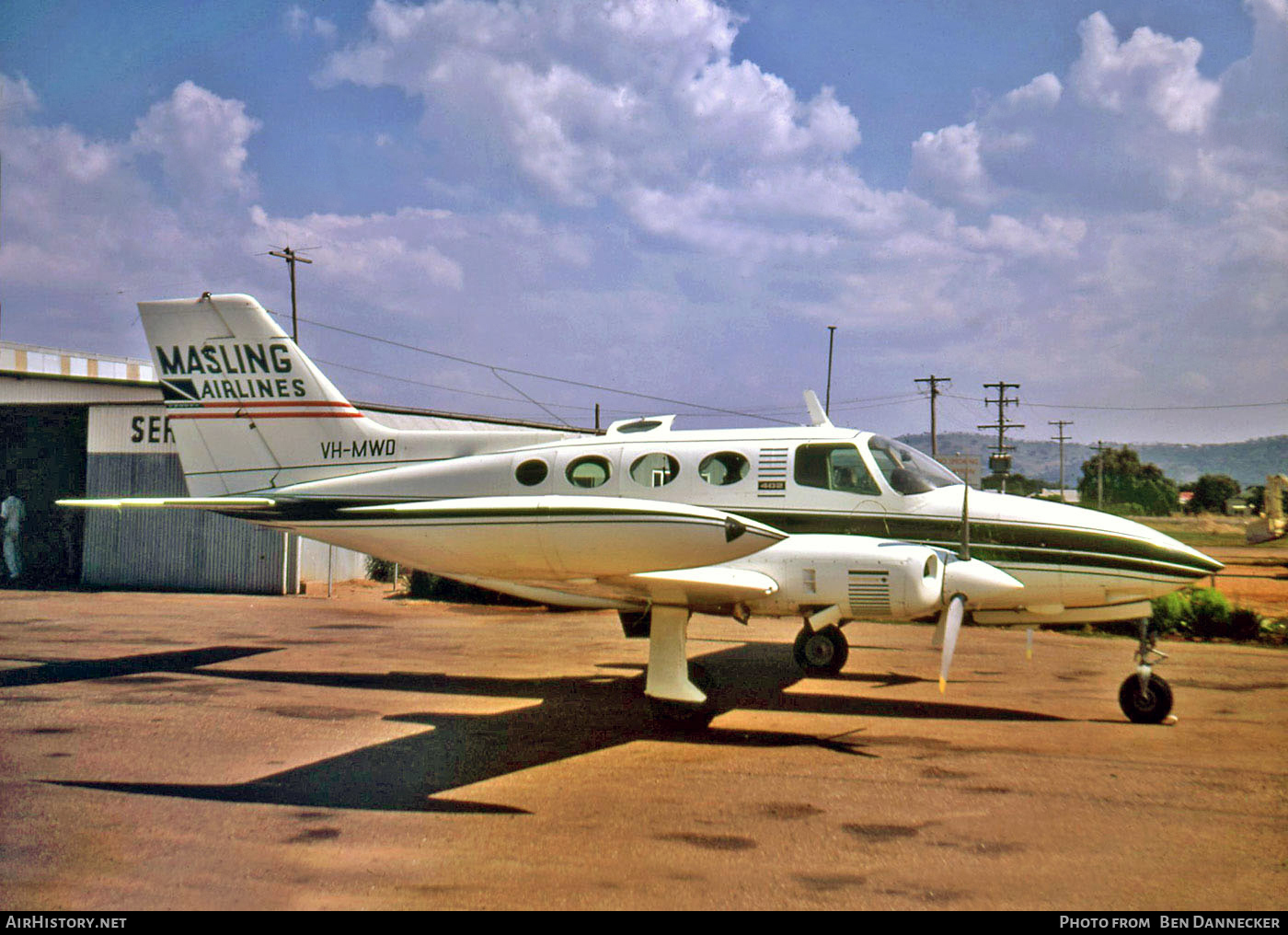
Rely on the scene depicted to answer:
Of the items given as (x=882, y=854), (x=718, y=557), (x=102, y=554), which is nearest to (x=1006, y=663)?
(x=718, y=557)

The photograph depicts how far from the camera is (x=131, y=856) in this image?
5.47m

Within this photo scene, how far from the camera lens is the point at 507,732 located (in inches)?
351

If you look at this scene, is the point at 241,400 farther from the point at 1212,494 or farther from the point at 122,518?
the point at 1212,494

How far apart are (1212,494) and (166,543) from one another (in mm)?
101185

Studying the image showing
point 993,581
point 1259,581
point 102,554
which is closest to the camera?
point 993,581

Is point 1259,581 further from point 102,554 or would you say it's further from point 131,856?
point 102,554

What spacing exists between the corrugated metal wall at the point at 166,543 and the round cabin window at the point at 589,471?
15533 millimetres

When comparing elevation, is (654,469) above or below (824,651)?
above

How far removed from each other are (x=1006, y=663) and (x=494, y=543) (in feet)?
29.1

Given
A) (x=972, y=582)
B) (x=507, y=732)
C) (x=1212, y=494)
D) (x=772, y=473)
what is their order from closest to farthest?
(x=507, y=732), (x=972, y=582), (x=772, y=473), (x=1212, y=494)

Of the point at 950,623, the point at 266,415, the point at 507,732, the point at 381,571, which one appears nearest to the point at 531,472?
the point at 507,732

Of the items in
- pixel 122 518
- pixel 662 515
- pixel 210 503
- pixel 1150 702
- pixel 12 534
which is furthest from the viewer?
pixel 12 534

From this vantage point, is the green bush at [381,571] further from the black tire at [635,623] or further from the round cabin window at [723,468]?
the round cabin window at [723,468]

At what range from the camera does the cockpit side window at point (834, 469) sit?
33.0 feet
